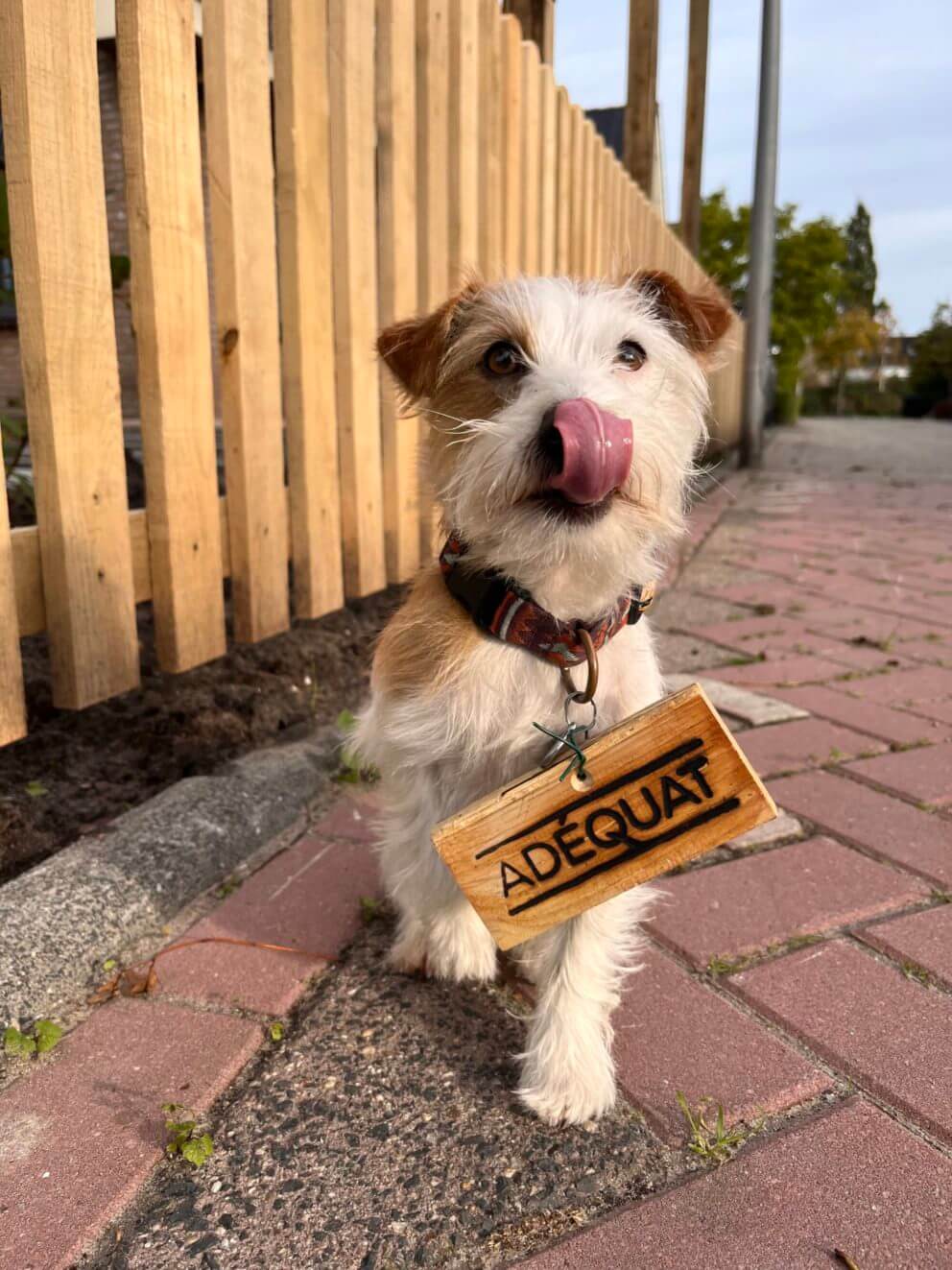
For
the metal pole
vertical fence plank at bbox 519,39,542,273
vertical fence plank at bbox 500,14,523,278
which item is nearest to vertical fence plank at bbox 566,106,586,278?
vertical fence plank at bbox 519,39,542,273

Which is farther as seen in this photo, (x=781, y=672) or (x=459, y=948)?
(x=781, y=672)

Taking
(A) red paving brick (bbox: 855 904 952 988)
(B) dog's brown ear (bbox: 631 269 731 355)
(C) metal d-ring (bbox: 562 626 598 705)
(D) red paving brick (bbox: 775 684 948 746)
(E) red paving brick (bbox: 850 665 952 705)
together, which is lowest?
(A) red paving brick (bbox: 855 904 952 988)

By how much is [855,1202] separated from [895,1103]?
241 mm

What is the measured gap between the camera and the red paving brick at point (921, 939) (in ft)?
6.31

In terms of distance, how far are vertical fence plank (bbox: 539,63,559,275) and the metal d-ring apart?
4258 millimetres

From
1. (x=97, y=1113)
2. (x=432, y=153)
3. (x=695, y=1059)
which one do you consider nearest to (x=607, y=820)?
(x=695, y=1059)

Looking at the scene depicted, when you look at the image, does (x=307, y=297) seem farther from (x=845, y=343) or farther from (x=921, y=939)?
(x=845, y=343)

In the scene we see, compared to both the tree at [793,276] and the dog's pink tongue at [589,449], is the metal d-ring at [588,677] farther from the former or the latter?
the tree at [793,276]

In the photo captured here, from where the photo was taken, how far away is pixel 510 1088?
1.67 meters

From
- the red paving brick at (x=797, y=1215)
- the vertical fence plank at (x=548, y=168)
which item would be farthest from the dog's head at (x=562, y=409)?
the vertical fence plank at (x=548, y=168)

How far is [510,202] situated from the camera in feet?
15.7

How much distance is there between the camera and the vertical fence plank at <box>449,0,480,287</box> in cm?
403

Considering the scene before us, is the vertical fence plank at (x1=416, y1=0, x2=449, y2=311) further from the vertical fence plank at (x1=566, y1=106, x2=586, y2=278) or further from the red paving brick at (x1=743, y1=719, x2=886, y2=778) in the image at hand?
the red paving brick at (x1=743, y1=719, x2=886, y2=778)

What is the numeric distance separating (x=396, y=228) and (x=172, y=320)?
1.48m
